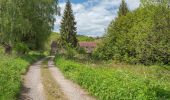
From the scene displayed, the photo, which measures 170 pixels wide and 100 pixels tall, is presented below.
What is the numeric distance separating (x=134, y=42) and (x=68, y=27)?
37.3 m

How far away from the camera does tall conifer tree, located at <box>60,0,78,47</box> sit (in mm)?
80344

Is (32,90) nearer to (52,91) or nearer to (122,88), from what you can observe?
(52,91)

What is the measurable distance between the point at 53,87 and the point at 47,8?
32044 millimetres

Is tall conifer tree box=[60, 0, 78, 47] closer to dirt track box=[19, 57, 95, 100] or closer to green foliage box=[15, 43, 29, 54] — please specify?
green foliage box=[15, 43, 29, 54]

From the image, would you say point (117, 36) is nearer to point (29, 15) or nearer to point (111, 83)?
point (29, 15)

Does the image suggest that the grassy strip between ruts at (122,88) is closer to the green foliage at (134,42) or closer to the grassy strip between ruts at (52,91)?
the grassy strip between ruts at (52,91)

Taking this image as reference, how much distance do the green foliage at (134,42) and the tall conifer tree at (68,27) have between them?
27211 mm

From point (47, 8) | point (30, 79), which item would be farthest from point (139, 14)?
point (30, 79)

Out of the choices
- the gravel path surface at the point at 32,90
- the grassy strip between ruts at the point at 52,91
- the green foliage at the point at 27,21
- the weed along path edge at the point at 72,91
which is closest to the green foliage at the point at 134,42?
the green foliage at the point at 27,21

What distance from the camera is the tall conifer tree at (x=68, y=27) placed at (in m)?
80.3

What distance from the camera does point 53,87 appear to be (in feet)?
71.5

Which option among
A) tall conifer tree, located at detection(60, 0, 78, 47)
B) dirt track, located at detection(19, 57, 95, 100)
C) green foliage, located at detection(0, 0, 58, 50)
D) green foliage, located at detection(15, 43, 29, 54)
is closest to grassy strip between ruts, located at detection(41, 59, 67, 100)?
dirt track, located at detection(19, 57, 95, 100)

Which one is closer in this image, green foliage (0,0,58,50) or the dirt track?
the dirt track

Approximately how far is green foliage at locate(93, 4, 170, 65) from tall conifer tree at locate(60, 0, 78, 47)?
2721 centimetres
